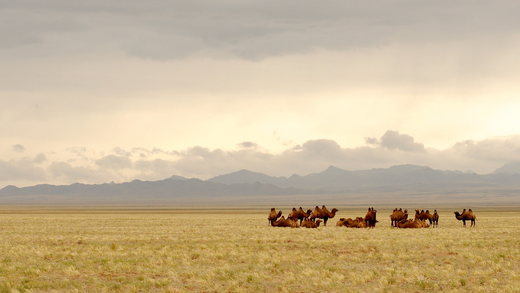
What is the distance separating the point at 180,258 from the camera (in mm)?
21438

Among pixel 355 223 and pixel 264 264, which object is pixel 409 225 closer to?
pixel 355 223

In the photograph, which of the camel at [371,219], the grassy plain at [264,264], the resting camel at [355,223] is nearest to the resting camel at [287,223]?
the resting camel at [355,223]

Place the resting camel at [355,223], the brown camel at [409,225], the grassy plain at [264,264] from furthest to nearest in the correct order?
the resting camel at [355,223] → the brown camel at [409,225] → the grassy plain at [264,264]

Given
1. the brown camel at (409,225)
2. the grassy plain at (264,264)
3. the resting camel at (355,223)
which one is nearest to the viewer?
the grassy plain at (264,264)

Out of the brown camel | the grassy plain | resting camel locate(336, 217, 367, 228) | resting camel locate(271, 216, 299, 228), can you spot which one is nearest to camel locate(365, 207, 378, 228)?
resting camel locate(336, 217, 367, 228)

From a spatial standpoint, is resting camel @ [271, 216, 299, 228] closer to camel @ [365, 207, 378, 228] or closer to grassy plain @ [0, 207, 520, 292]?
camel @ [365, 207, 378, 228]

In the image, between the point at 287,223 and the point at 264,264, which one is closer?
the point at 264,264

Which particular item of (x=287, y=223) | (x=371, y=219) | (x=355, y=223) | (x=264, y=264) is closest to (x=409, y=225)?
(x=371, y=219)

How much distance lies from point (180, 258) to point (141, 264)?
6.64 ft

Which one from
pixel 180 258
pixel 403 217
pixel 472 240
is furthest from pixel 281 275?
pixel 403 217

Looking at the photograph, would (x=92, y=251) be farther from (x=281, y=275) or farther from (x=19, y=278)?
(x=281, y=275)

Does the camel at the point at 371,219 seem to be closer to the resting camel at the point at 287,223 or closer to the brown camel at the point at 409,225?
the brown camel at the point at 409,225

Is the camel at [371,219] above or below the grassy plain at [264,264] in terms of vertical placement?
above

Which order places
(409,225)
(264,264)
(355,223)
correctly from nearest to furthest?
(264,264) → (409,225) → (355,223)
